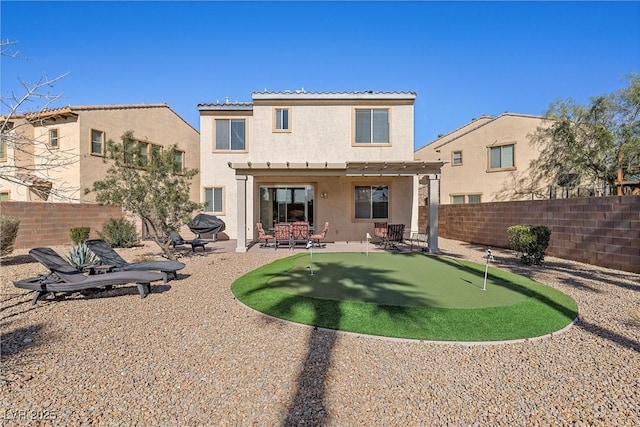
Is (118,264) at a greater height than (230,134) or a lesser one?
lesser

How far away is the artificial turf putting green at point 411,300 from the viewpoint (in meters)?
4.86

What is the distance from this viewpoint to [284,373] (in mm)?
3674

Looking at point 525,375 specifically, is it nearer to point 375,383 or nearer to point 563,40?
point 375,383

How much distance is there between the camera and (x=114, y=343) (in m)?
4.49

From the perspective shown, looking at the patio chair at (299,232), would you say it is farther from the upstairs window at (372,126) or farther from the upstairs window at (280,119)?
the upstairs window at (280,119)

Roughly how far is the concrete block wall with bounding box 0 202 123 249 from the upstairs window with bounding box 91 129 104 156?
11.6 feet

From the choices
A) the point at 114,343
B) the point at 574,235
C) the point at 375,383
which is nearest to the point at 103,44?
the point at 114,343

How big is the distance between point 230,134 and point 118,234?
7870mm

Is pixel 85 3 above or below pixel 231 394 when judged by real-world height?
above

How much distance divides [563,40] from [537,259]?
852cm

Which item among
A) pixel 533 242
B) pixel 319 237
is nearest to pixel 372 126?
pixel 319 237

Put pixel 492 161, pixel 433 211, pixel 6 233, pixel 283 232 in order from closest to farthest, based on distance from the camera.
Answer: pixel 6 233
pixel 433 211
pixel 283 232
pixel 492 161

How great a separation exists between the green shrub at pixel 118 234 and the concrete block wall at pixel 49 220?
162 cm

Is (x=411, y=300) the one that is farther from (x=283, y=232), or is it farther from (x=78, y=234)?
(x=78, y=234)
